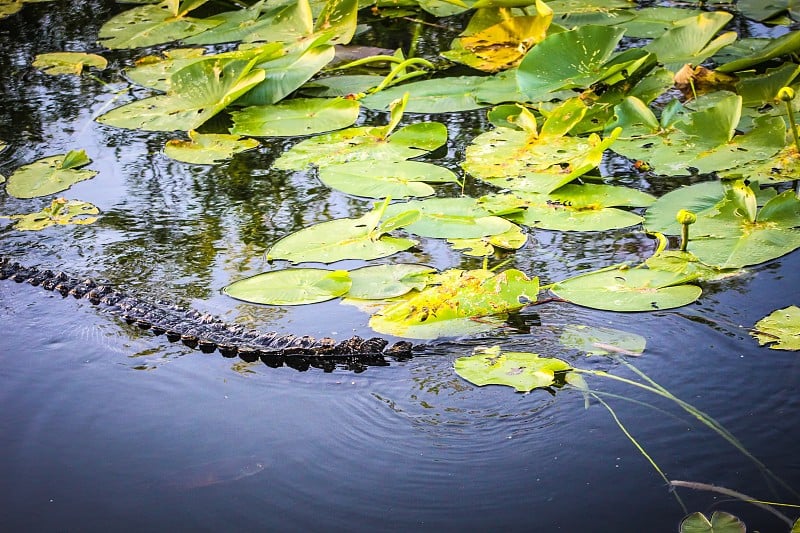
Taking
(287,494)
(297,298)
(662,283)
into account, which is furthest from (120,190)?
(662,283)

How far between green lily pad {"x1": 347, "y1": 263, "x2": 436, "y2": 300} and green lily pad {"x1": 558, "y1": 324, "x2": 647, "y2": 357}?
415 mm

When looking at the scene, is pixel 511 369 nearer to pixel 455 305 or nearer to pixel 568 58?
pixel 455 305

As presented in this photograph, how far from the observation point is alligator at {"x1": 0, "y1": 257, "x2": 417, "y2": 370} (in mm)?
1981

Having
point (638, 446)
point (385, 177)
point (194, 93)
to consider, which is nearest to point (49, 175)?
point (194, 93)

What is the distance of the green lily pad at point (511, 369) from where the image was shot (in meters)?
1.80

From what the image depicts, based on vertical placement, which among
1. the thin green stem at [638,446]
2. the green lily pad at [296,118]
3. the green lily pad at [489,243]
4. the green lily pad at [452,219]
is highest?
the green lily pad at [296,118]

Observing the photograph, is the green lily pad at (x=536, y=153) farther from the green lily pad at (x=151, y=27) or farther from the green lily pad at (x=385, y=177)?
the green lily pad at (x=151, y=27)

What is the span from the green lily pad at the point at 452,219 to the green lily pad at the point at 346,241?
0.28 ft

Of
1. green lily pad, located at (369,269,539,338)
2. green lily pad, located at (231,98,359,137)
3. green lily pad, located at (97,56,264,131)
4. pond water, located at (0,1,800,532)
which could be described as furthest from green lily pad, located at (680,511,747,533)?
green lily pad, located at (97,56,264,131)

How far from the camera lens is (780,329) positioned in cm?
195

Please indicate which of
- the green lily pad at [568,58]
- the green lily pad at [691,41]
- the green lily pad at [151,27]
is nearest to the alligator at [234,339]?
the green lily pad at [568,58]

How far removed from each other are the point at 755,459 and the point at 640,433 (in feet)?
0.72

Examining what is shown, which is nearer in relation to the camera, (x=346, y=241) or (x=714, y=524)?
(x=714, y=524)

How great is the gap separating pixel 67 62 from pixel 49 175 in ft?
4.46
